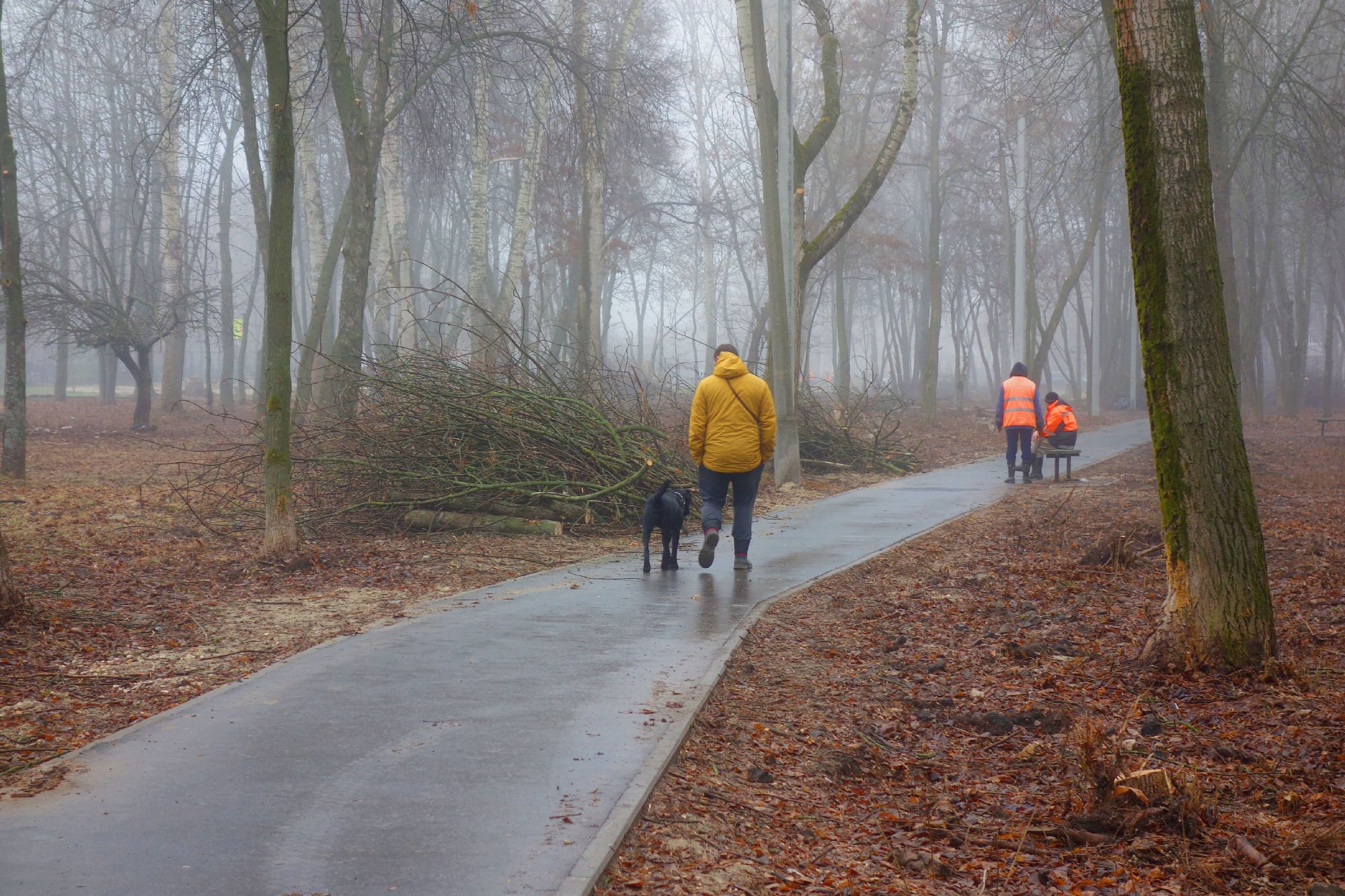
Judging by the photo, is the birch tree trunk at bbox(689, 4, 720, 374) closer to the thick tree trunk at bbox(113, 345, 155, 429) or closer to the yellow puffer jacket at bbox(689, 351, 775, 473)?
the thick tree trunk at bbox(113, 345, 155, 429)

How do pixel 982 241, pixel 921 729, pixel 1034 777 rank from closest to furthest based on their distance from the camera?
1. pixel 1034 777
2. pixel 921 729
3. pixel 982 241

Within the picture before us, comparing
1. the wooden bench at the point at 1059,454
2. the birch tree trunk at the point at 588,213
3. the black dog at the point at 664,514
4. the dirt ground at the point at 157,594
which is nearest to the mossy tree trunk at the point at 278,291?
the dirt ground at the point at 157,594

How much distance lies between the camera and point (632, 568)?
10094mm

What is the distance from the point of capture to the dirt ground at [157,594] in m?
5.74

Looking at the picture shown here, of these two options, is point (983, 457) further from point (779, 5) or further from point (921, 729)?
point (921, 729)

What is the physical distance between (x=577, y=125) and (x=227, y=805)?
15.3 metres

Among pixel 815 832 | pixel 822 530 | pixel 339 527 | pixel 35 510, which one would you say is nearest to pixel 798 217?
pixel 822 530

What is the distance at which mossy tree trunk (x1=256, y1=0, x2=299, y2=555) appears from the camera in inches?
379

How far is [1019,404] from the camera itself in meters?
18.2

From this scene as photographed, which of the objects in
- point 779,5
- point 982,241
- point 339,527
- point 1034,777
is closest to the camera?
point 1034,777

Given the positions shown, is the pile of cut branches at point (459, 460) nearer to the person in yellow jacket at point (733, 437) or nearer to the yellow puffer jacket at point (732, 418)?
A: the person in yellow jacket at point (733, 437)

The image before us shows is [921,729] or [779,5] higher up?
[779,5]

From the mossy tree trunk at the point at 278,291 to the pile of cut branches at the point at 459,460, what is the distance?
5.36 ft

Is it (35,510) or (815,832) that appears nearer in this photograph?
(815,832)
